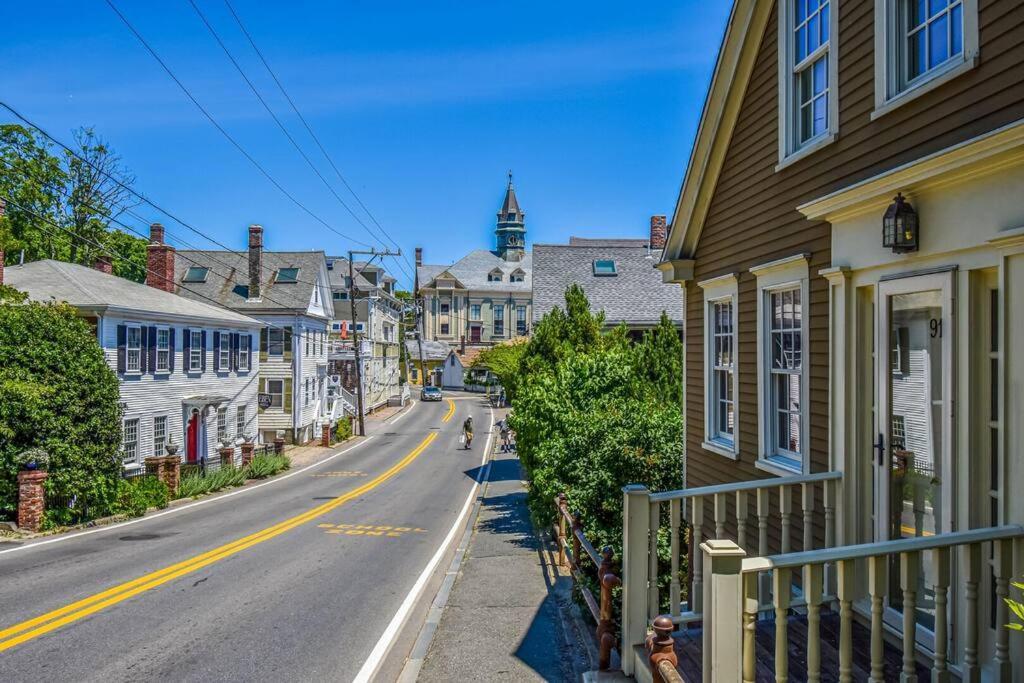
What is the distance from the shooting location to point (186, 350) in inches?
1226

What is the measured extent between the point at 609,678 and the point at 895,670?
2.23m

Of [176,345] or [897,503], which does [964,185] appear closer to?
[897,503]

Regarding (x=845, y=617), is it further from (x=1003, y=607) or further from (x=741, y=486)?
(x=741, y=486)

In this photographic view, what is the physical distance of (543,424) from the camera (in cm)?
1681

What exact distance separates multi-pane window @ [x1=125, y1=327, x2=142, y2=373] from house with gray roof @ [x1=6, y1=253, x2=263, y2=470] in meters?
0.03

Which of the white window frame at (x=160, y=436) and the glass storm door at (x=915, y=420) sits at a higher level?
the glass storm door at (x=915, y=420)

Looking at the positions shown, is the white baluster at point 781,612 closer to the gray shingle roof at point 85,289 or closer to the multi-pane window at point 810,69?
the multi-pane window at point 810,69

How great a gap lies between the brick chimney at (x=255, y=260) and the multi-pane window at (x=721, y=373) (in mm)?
37444

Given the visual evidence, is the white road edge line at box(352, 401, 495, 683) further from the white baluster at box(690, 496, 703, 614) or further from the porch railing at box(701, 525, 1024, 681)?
the porch railing at box(701, 525, 1024, 681)

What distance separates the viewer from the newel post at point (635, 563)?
591cm

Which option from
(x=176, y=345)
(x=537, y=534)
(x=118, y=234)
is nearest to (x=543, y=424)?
(x=537, y=534)

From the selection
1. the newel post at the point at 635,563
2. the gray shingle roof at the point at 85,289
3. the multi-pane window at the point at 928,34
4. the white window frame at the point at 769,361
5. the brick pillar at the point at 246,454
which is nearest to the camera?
the multi-pane window at the point at 928,34

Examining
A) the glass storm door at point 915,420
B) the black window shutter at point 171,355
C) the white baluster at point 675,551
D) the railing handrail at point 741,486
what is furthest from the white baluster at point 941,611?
the black window shutter at point 171,355

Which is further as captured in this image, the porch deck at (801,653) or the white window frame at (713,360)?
the white window frame at (713,360)
